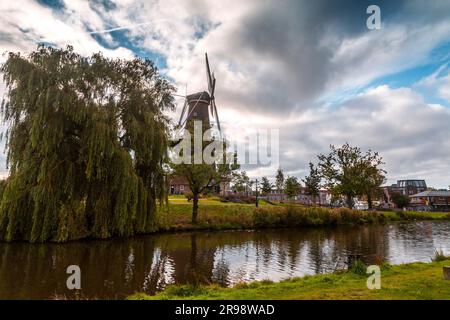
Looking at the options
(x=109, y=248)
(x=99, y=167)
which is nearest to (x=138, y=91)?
(x=99, y=167)

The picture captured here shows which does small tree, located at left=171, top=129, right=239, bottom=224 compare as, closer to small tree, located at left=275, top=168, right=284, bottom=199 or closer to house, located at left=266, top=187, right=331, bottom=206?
small tree, located at left=275, top=168, right=284, bottom=199

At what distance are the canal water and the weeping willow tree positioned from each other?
4.56 feet

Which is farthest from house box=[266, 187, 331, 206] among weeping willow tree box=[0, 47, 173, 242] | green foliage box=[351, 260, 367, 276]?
green foliage box=[351, 260, 367, 276]

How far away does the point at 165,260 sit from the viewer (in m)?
15.1

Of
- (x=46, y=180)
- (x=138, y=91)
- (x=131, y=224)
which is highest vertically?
(x=138, y=91)

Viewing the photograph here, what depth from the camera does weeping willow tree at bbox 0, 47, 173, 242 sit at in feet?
57.2

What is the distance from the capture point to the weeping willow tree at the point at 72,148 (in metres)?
17.4

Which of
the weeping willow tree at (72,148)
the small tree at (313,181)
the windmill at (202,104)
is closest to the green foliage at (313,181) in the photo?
the small tree at (313,181)

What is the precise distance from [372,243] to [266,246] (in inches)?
315

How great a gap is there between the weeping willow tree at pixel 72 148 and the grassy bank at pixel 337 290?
1133 cm

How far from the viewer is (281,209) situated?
33.3 meters

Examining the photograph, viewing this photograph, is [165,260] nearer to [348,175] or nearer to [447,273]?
[447,273]

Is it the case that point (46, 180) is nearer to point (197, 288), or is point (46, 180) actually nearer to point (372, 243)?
point (197, 288)
